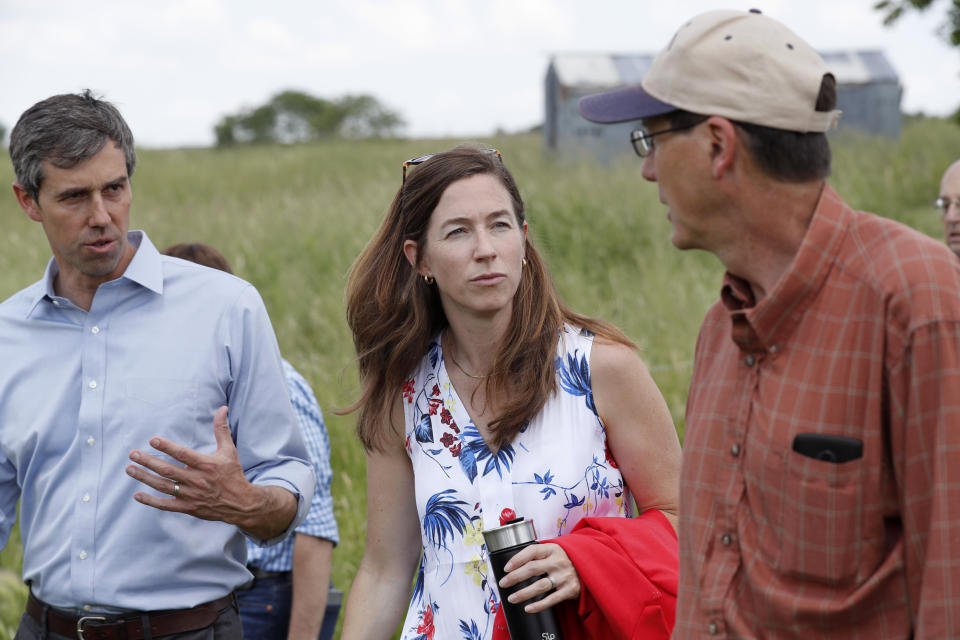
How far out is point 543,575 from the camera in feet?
8.85

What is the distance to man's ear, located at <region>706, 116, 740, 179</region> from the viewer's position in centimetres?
191

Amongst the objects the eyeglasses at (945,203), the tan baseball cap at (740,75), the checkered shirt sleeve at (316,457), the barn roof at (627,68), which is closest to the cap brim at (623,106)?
the tan baseball cap at (740,75)

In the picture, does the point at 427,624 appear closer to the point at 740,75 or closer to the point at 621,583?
the point at 621,583

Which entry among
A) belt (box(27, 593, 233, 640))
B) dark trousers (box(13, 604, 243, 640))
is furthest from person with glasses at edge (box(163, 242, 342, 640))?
belt (box(27, 593, 233, 640))

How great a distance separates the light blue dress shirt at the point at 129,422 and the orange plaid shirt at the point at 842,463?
1815mm

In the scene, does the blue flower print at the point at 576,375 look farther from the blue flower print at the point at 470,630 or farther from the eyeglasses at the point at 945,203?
the eyeglasses at the point at 945,203

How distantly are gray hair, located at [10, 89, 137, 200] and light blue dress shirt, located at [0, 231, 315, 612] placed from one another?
1.23 ft

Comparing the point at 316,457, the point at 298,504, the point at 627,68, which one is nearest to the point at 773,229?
the point at 298,504

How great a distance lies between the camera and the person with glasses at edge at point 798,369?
68.0 inches

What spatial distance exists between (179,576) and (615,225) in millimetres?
8964

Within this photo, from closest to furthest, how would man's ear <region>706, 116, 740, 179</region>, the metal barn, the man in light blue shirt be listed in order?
man's ear <region>706, 116, 740, 179</region> → the man in light blue shirt → the metal barn

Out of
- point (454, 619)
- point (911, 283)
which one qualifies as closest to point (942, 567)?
point (911, 283)

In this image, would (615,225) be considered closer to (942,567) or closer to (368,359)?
(368,359)

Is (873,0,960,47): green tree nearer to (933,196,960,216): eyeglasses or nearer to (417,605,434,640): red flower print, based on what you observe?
(933,196,960,216): eyeglasses
